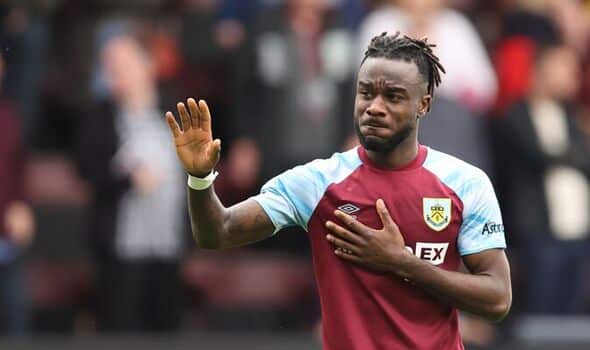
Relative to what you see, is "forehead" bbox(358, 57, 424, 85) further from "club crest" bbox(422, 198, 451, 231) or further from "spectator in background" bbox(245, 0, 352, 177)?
"spectator in background" bbox(245, 0, 352, 177)

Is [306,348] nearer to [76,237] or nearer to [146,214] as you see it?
[146,214]

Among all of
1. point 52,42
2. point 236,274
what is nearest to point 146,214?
point 236,274

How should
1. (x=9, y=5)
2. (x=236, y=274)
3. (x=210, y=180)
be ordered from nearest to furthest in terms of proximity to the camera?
(x=210, y=180) < (x=9, y=5) < (x=236, y=274)

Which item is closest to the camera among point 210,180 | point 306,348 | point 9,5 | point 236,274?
point 210,180

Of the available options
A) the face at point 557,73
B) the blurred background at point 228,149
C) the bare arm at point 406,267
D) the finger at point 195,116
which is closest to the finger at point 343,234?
the bare arm at point 406,267

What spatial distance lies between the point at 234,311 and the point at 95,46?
2307mm

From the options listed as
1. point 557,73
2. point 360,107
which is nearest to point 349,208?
point 360,107

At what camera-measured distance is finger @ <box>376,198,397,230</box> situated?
16.3ft

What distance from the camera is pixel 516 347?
9.78 m

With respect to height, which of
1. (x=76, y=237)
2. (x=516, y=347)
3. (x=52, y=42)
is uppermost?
(x=52, y=42)

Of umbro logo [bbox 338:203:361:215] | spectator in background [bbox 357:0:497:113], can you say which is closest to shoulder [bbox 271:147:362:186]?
umbro logo [bbox 338:203:361:215]

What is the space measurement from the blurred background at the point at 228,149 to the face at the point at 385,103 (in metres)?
4.61

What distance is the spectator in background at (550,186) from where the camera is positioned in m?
10.1

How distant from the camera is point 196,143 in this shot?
4918mm
